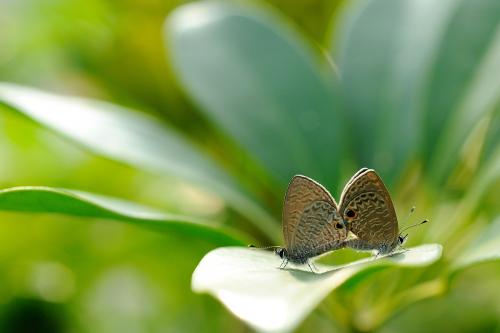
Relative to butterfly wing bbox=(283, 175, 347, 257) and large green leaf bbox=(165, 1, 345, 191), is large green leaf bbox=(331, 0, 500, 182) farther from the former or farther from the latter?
butterfly wing bbox=(283, 175, 347, 257)

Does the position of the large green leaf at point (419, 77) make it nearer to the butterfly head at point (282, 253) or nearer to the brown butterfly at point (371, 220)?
the brown butterfly at point (371, 220)

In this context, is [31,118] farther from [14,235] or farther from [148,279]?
[148,279]

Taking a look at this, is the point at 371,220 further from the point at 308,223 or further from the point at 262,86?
the point at 262,86

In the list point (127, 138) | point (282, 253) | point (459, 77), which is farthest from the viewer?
point (459, 77)

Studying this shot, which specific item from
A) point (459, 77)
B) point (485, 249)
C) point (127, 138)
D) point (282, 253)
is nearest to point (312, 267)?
point (282, 253)

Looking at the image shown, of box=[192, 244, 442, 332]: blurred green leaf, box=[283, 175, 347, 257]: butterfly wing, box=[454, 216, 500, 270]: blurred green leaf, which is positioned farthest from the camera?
box=[283, 175, 347, 257]: butterfly wing

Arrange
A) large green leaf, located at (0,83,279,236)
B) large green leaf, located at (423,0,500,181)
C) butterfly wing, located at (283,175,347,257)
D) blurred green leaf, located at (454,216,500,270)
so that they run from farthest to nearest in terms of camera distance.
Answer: large green leaf, located at (423,0,500,181) → large green leaf, located at (0,83,279,236) → butterfly wing, located at (283,175,347,257) → blurred green leaf, located at (454,216,500,270)

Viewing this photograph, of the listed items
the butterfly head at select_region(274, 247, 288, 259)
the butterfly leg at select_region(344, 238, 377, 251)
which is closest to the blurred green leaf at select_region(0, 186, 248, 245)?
the butterfly head at select_region(274, 247, 288, 259)

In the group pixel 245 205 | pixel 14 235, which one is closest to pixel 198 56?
pixel 245 205

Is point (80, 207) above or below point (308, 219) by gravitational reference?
below
